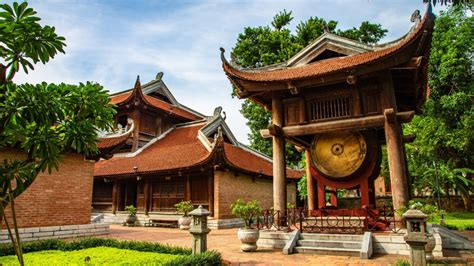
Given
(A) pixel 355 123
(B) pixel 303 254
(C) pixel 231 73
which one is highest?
(C) pixel 231 73

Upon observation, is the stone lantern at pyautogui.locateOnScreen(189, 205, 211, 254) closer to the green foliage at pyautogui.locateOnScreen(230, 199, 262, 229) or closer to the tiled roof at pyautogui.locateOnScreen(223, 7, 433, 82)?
the green foliage at pyautogui.locateOnScreen(230, 199, 262, 229)

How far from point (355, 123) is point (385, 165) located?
18.8 m

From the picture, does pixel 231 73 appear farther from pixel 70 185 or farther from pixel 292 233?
pixel 70 185

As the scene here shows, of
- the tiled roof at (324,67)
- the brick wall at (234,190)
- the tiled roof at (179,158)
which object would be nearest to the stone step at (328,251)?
the tiled roof at (324,67)

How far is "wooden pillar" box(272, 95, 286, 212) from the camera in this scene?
11133 mm

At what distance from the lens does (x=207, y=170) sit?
731 inches

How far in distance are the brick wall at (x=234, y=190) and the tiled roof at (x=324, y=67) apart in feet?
24.7

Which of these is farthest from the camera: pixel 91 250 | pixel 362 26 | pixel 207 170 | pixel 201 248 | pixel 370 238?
pixel 362 26

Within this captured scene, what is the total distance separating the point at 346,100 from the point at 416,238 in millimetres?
5678

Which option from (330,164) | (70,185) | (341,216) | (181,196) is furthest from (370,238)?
(181,196)

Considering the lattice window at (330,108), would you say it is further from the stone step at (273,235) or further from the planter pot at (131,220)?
the planter pot at (131,220)

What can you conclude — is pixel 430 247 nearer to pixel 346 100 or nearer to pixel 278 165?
pixel 278 165

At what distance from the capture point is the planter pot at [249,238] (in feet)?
31.9

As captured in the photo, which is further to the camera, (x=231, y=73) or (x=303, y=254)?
(x=231, y=73)
